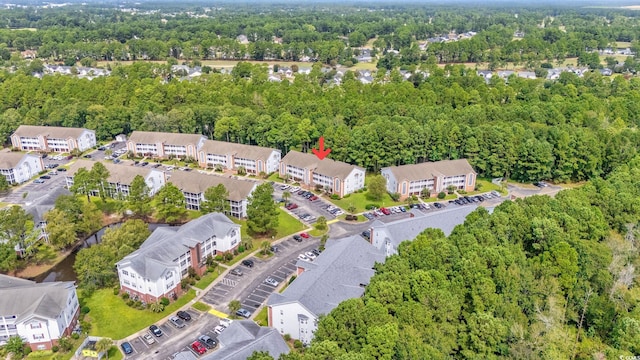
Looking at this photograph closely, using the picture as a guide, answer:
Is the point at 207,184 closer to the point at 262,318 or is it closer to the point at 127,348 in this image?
the point at 262,318

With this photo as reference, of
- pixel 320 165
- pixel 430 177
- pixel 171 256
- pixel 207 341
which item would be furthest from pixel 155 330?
pixel 430 177

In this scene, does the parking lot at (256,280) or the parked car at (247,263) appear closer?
the parking lot at (256,280)

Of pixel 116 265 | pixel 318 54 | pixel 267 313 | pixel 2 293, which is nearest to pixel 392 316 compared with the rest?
pixel 267 313

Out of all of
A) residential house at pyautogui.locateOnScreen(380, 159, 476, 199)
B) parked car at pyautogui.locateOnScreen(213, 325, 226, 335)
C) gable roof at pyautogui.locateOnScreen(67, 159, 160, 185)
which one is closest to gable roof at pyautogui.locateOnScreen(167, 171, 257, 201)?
gable roof at pyautogui.locateOnScreen(67, 159, 160, 185)

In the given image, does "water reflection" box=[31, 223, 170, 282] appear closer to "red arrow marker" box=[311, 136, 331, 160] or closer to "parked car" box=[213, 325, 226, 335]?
"parked car" box=[213, 325, 226, 335]

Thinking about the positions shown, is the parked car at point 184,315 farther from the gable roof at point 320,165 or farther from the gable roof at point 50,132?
the gable roof at point 50,132

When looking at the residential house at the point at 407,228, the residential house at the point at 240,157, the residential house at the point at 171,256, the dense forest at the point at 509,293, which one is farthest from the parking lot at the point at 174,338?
the residential house at the point at 240,157

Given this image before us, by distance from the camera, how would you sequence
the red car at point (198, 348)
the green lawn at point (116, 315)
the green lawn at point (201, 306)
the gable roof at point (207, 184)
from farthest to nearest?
the gable roof at point (207, 184), the green lawn at point (201, 306), the green lawn at point (116, 315), the red car at point (198, 348)
